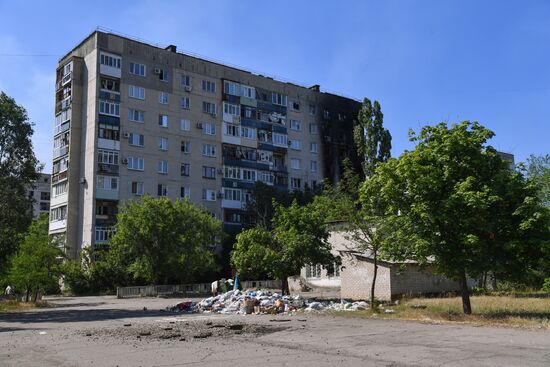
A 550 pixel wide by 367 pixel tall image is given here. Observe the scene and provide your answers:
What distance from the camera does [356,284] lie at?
31047mm

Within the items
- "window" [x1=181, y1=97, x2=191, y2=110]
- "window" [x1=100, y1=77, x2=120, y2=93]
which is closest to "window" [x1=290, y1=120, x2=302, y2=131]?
"window" [x1=181, y1=97, x2=191, y2=110]

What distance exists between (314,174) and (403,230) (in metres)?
52.7

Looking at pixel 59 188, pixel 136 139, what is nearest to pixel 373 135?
pixel 136 139

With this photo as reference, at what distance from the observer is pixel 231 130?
2594 inches

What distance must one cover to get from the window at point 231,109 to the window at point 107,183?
54.6 feet

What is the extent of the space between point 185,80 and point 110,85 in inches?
363

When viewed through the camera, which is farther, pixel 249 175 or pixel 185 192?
pixel 249 175

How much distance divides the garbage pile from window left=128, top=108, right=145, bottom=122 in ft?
113

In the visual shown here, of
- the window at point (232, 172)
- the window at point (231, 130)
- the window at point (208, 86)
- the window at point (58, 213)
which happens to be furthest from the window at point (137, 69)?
the window at point (58, 213)

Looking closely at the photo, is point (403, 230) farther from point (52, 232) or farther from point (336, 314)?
point (52, 232)

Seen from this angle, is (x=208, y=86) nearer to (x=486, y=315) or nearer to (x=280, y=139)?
(x=280, y=139)

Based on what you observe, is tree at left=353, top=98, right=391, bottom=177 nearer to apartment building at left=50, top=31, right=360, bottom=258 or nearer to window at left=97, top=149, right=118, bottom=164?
apartment building at left=50, top=31, right=360, bottom=258

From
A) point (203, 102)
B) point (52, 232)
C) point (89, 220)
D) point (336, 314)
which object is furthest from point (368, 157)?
point (336, 314)

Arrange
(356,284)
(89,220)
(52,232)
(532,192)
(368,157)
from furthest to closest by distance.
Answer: (368,157), (52,232), (89,220), (356,284), (532,192)
